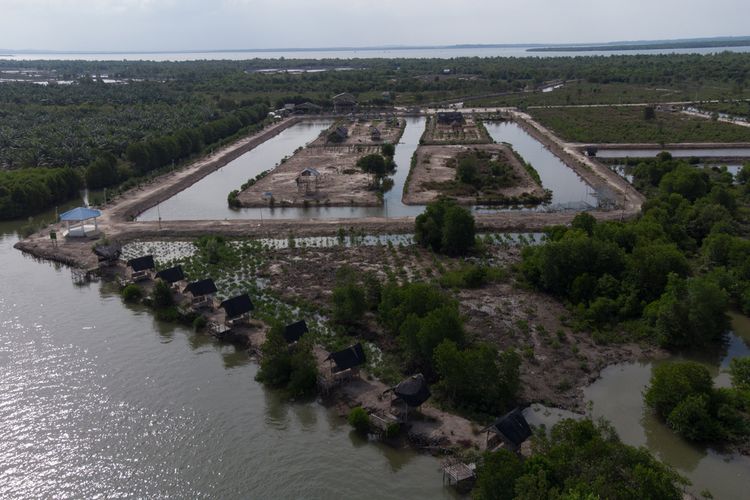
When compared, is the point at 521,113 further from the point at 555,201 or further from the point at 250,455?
the point at 250,455

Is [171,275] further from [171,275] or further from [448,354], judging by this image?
[448,354]

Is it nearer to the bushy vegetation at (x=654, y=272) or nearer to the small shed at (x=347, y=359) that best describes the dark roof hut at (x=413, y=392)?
the small shed at (x=347, y=359)

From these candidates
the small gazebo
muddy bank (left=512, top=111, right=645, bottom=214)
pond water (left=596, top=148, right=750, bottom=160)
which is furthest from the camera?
pond water (left=596, top=148, right=750, bottom=160)

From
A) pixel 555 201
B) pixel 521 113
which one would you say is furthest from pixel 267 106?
pixel 555 201

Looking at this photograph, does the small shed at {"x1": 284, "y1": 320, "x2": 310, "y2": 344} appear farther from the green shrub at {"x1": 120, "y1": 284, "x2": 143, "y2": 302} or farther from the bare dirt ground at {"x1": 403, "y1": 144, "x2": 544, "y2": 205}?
the bare dirt ground at {"x1": 403, "y1": 144, "x2": 544, "y2": 205}

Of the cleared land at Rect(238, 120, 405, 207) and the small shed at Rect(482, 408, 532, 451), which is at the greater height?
the cleared land at Rect(238, 120, 405, 207)

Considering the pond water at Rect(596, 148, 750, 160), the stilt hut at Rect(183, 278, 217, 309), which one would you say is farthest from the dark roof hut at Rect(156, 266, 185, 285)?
the pond water at Rect(596, 148, 750, 160)

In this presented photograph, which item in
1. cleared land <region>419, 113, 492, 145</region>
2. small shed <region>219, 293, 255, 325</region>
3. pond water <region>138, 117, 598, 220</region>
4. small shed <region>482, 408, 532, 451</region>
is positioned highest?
cleared land <region>419, 113, 492, 145</region>
